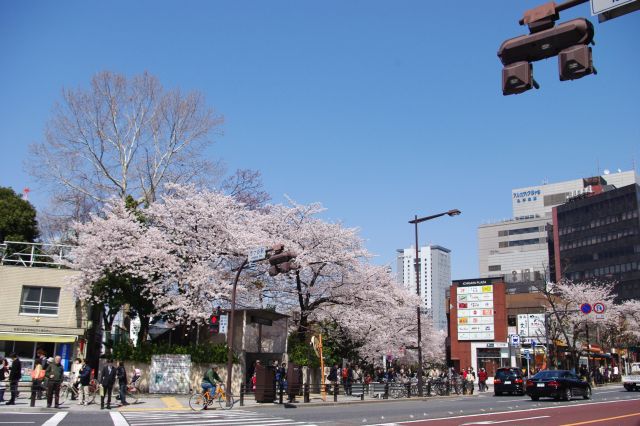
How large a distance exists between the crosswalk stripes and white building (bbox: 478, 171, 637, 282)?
136 metres

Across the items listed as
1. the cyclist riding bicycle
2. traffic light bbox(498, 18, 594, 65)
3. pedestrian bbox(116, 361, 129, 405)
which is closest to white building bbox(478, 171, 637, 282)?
the cyclist riding bicycle

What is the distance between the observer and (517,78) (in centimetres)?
701

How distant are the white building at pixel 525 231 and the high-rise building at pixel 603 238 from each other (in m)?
18.6

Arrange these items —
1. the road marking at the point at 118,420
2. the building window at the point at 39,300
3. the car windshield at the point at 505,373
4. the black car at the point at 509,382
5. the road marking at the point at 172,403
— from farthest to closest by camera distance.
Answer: the car windshield at the point at 505,373
the black car at the point at 509,382
the building window at the point at 39,300
the road marking at the point at 172,403
the road marking at the point at 118,420

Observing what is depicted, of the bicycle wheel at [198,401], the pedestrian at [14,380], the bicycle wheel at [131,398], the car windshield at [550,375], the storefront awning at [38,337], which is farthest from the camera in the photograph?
the storefront awning at [38,337]

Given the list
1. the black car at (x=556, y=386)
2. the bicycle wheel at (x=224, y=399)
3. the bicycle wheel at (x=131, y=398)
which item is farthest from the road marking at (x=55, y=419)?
the black car at (x=556, y=386)

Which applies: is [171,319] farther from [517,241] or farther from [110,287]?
[517,241]

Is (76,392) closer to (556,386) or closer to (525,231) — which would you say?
(556,386)

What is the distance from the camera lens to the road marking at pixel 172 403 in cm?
2167

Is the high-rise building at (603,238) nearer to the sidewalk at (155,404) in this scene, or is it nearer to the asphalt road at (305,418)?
the sidewalk at (155,404)

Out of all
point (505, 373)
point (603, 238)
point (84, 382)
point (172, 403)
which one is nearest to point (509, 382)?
point (505, 373)

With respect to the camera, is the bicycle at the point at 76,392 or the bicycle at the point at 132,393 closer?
the bicycle at the point at 76,392

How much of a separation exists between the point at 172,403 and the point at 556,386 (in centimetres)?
1743

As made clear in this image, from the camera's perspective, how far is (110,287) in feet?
99.8
